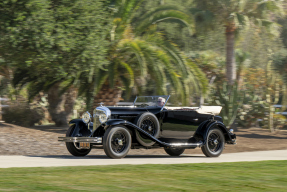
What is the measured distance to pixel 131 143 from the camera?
10.9 meters

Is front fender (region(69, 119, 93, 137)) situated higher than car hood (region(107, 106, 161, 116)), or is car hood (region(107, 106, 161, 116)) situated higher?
car hood (region(107, 106, 161, 116))

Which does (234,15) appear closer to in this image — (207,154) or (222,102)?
(222,102)

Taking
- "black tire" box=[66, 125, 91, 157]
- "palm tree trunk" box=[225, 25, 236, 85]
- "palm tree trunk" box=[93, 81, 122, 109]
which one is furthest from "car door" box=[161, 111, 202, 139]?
"palm tree trunk" box=[225, 25, 236, 85]

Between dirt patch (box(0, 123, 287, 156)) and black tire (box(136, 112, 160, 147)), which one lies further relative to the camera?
dirt patch (box(0, 123, 287, 156))

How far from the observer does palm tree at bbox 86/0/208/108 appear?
1686 centimetres

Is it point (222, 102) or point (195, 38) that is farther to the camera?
point (195, 38)

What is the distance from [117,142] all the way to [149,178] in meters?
3.40

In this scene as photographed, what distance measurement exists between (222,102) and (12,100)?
9242mm

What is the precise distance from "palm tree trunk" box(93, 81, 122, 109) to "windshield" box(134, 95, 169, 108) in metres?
5.75

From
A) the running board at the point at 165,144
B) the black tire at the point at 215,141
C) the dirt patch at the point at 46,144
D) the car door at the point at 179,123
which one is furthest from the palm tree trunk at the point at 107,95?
the running board at the point at 165,144

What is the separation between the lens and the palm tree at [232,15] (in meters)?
20.6

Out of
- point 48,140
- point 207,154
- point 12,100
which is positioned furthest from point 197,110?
point 12,100

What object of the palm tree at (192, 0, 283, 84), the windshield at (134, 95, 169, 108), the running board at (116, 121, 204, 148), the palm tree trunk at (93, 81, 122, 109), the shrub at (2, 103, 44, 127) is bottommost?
the running board at (116, 121, 204, 148)

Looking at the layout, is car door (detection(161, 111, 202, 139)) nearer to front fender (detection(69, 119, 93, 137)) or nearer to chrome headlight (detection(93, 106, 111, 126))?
chrome headlight (detection(93, 106, 111, 126))
